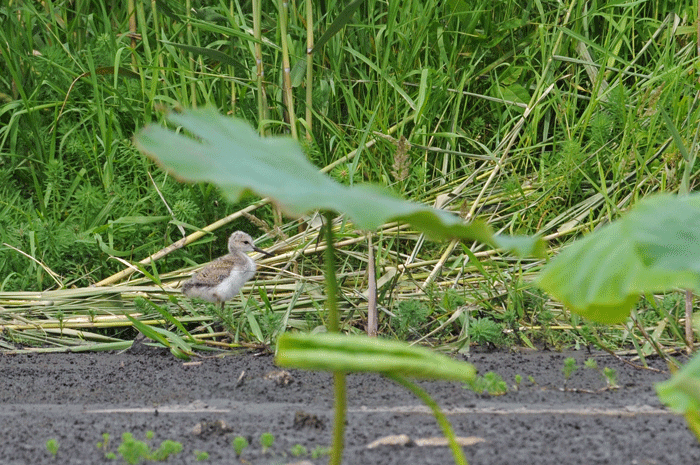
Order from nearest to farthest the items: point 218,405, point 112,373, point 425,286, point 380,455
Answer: point 380,455, point 218,405, point 112,373, point 425,286

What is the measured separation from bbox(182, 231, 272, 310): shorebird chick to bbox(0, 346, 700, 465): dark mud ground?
0.36m

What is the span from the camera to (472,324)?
9.41 feet

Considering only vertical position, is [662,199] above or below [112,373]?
above

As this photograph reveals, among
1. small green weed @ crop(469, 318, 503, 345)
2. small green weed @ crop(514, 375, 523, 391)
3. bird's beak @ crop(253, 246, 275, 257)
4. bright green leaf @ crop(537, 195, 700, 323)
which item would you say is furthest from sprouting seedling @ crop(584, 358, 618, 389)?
bird's beak @ crop(253, 246, 275, 257)

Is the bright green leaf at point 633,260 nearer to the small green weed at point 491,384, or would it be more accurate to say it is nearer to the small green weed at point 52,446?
the small green weed at point 491,384

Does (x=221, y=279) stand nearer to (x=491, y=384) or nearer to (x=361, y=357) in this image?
(x=491, y=384)

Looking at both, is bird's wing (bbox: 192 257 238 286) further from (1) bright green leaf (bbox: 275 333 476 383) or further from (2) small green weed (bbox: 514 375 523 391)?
(1) bright green leaf (bbox: 275 333 476 383)

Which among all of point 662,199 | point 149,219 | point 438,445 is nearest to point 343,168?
point 149,219

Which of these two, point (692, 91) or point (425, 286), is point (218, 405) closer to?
point (425, 286)

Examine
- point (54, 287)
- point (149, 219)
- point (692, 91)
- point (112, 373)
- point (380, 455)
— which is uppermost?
point (692, 91)

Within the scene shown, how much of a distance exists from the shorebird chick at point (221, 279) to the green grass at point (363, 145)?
10cm

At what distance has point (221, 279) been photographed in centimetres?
329

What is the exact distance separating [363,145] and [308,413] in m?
1.70

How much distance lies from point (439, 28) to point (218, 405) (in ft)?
8.73
